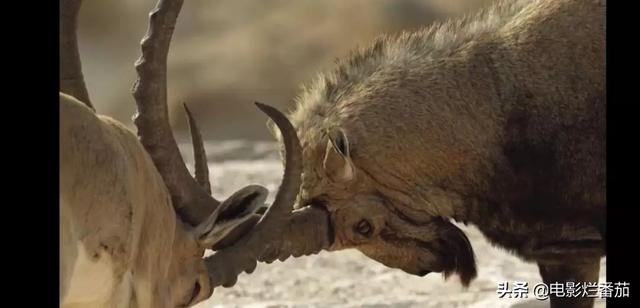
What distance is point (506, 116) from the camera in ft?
18.5

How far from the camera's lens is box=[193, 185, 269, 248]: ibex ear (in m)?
4.52

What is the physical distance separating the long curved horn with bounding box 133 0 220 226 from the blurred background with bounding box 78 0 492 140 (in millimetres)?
9749

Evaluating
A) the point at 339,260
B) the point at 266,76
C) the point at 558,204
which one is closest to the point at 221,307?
the point at 339,260

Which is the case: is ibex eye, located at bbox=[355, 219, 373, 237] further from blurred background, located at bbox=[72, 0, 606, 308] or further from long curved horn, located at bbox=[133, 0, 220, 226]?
blurred background, located at bbox=[72, 0, 606, 308]

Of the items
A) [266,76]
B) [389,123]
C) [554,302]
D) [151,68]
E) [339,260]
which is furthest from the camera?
[266,76]

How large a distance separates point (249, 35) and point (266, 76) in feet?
3.07

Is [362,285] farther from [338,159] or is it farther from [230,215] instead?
[230,215]

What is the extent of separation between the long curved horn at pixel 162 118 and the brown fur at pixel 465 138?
3.33 ft

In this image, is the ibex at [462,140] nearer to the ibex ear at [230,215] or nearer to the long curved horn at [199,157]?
the long curved horn at [199,157]

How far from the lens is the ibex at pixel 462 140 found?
5.61 m

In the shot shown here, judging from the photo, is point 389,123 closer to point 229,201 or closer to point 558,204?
point 558,204

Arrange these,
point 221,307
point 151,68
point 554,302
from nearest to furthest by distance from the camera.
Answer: point 151,68 → point 554,302 → point 221,307

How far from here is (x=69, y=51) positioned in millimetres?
4543

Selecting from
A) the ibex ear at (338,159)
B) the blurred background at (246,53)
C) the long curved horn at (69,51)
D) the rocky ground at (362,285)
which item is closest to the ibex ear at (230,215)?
the long curved horn at (69,51)
